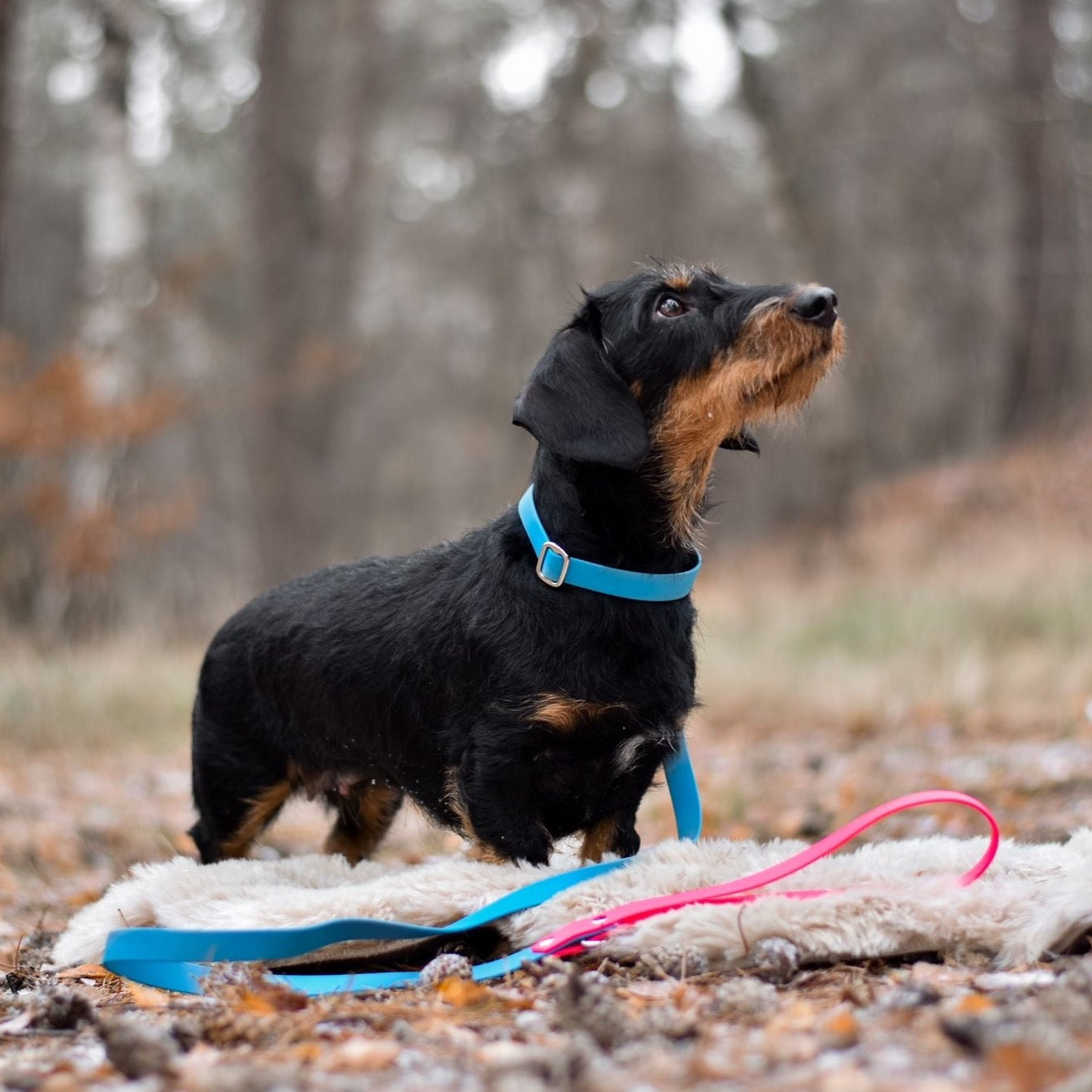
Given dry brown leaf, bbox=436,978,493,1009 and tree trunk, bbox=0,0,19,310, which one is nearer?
dry brown leaf, bbox=436,978,493,1009

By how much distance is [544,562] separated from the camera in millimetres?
3498

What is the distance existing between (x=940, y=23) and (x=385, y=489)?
50.1 feet

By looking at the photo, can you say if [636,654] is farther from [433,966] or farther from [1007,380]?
[1007,380]

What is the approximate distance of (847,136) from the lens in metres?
A: 20.1

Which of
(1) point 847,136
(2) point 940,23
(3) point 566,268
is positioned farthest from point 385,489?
(2) point 940,23

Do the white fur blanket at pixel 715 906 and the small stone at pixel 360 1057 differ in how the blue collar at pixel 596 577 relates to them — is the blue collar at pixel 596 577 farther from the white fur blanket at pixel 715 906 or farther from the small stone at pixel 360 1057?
the small stone at pixel 360 1057

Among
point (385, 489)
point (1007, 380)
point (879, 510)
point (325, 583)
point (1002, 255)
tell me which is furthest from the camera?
point (385, 489)

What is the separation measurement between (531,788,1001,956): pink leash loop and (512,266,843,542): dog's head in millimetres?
1022

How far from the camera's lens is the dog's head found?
3.65 metres

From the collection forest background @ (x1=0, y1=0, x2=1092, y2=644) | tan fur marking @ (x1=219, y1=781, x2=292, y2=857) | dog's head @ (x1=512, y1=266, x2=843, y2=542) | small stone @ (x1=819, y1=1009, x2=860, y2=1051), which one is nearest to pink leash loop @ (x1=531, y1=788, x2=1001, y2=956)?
small stone @ (x1=819, y1=1009, x2=860, y2=1051)

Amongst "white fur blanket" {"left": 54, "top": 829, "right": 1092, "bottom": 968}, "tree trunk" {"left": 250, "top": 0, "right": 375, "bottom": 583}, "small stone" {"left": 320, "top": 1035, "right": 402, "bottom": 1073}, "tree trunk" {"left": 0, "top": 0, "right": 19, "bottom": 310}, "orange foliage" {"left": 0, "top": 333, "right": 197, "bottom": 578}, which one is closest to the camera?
"small stone" {"left": 320, "top": 1035, "right": 402, "bottom": 1073}

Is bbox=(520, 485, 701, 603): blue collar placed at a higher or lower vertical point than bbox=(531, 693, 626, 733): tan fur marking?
higher

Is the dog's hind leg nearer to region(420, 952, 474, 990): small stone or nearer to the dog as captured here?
the dog

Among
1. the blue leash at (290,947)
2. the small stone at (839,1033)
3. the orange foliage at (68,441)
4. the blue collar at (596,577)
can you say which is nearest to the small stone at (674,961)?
the blue leash at (290,947)
